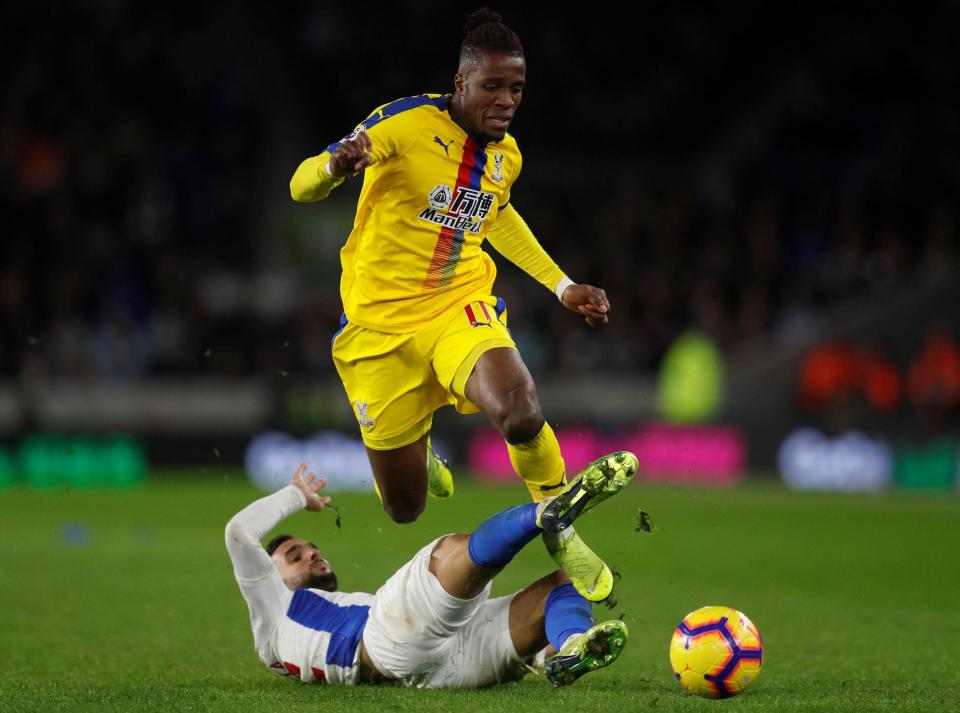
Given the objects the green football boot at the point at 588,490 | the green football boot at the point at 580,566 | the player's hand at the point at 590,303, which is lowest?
the green football boot at the point at 580,566

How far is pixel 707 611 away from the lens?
5207 millimetres

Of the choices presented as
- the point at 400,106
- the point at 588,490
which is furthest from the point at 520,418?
the point at 400,106

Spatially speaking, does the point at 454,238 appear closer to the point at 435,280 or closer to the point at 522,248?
Result: the point at 435,280

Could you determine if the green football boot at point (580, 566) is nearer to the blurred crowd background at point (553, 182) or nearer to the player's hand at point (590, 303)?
the player's hand at point (590, 303)

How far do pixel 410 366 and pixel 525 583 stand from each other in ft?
10.8

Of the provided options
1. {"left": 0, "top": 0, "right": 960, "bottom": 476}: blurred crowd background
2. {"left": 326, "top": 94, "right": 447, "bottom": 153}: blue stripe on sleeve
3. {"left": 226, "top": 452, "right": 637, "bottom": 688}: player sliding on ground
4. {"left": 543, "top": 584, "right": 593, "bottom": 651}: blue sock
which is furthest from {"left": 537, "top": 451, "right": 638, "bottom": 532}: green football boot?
{"left": 0, "top": 0, "right": 960, "bottom": 476}: blurred crowd background

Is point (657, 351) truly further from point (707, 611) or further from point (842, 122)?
point (707, 611)

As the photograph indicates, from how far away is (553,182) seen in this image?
22750 mm

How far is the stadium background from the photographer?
57.6ft

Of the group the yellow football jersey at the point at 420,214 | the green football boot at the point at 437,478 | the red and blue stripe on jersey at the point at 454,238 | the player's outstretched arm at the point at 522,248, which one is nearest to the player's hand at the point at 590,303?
the player's outstretched arm at the point at 522,248

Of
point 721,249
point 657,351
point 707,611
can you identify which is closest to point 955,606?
point 707,611

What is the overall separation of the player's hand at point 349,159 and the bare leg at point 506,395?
910 mm

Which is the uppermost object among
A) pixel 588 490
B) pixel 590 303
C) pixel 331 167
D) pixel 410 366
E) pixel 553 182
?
pixel 553 182

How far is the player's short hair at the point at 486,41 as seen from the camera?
5.74 m
